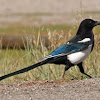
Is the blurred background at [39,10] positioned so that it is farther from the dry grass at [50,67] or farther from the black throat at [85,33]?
the black throat at [85,33]

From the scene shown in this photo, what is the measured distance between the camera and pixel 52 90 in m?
7.05

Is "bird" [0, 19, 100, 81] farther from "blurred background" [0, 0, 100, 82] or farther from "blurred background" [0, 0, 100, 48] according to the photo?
"blurred background" [0, 0, 100, 48]

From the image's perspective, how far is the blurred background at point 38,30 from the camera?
884cm

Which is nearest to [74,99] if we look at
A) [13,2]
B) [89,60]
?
[89,60]

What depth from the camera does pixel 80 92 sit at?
682cm

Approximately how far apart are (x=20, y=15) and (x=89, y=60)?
25.2 meters

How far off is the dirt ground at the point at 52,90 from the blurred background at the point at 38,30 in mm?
922

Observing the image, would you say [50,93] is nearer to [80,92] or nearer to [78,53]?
[80,92]

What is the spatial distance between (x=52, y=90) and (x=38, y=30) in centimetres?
507

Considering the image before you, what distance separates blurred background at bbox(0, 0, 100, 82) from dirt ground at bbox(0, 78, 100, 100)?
3.03 feet


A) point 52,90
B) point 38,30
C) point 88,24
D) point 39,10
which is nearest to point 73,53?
point 88,24

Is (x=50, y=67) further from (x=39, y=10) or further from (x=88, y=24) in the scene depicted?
(x=39, y=10)

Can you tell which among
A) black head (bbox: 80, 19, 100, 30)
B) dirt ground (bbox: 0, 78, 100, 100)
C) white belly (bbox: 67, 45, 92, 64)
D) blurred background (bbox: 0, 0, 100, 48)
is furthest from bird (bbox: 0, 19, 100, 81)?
blurred background (bbox: 0, 0, 100, 48)

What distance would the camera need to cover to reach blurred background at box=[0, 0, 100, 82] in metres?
8.84
